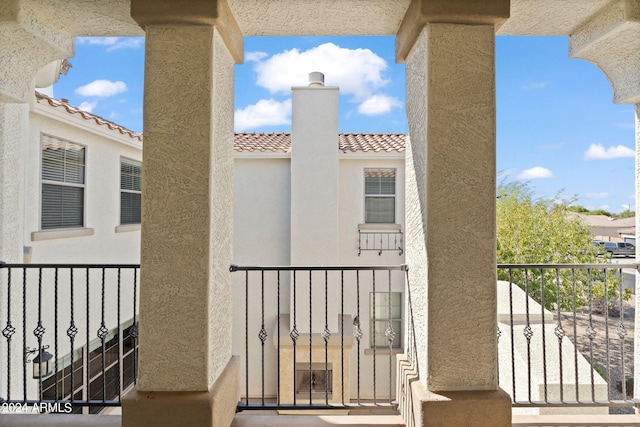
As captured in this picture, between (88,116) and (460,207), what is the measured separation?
5792 mm

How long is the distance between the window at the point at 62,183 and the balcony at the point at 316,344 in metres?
0.79

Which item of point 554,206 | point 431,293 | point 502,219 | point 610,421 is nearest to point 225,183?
point 431,293

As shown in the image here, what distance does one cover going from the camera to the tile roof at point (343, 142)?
7973 mm

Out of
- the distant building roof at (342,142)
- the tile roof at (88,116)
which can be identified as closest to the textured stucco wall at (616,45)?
the distant building roof at (342,142)

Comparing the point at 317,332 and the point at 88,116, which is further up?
the point at 88,116

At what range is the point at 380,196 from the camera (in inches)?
322

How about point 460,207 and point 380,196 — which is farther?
point 380,196

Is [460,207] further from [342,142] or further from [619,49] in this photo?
[342,142]

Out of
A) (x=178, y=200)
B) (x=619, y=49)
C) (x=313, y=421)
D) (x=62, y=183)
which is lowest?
(x=313, y=421)

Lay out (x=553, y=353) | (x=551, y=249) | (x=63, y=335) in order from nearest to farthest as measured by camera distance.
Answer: (x=553, y=353)
(x=63, y=335)
(x=551, y=249)

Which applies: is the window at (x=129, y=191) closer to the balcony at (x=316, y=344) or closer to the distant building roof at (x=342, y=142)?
the distant building roof at (x=342, y=142)

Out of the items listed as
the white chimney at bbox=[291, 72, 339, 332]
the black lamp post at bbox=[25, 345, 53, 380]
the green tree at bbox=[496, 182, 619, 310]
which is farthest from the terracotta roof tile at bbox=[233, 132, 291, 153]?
the green tree at bbox=[496, 182, 619, 310]

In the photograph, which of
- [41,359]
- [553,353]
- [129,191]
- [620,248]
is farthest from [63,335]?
[620,248]

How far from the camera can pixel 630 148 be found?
9.96ft
